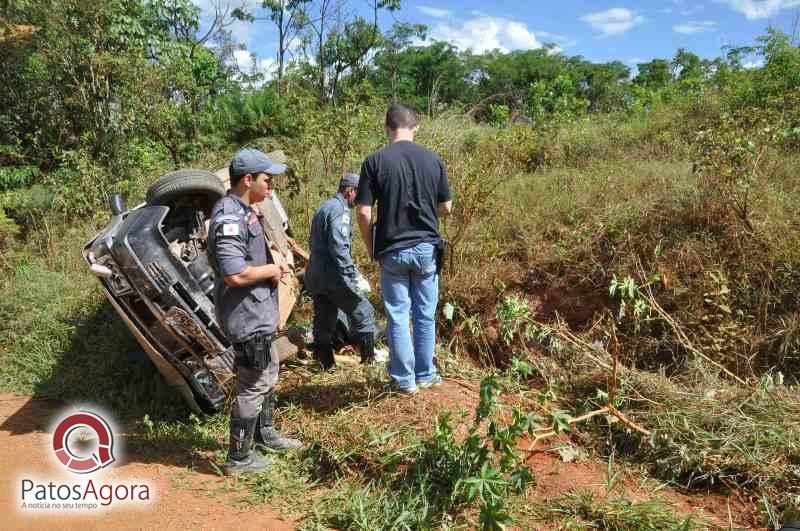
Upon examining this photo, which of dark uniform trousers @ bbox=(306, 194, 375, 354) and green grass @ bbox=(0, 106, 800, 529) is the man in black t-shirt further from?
dark uniform trousers @ bbox=(306, 194, 375, 354)

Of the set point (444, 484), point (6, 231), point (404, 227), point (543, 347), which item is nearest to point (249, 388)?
point (444, 484)

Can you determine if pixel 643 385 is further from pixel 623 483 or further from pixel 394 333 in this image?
pixel 394 333

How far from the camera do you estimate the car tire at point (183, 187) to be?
4.78 metres

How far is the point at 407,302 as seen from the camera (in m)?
3.67

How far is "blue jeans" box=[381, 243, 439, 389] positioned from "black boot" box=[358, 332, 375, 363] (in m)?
0.81

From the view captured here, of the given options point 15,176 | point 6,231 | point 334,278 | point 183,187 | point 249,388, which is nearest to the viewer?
point 249,388

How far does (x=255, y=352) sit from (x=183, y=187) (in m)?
2.19

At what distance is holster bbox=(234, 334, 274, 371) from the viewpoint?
3.21 meters

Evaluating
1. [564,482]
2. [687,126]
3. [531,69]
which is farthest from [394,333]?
[531,69]

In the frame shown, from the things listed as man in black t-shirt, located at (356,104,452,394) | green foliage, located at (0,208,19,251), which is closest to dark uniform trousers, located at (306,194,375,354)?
man in black t-shirt, located at (356,104,452,394)

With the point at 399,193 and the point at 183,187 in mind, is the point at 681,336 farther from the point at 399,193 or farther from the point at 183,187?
the point at 183,187

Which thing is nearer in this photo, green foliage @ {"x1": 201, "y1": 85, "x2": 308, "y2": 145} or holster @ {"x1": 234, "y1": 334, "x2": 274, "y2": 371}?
holster @ {"x1": 234, "y1": 334, "x2": 274, "y2": 371}

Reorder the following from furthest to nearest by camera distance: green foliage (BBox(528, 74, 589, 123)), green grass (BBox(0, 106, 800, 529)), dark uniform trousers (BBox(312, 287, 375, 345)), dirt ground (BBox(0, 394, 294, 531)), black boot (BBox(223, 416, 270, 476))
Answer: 1. green foliage (BBox(528, 74, 589, 123))
2. dark uniform trousers (BBox(312, 287, 375, 345))
3. black boot (BBox(223, 416, 270, 476))
4. green grass (BBox(0, 106, 800, 529))
5. dirt ground (BBox(0, 394, 294, 531))

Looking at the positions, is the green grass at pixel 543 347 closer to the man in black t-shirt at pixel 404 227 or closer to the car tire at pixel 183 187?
the man in black t-shirt at pixel 404 227
